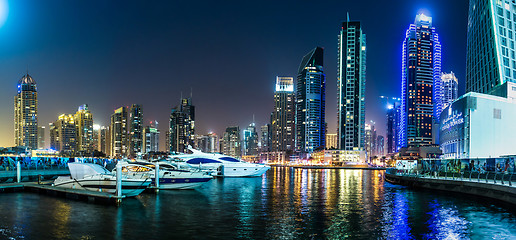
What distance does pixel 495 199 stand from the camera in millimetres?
38312

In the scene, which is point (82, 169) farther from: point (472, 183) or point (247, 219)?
point (472, 183)

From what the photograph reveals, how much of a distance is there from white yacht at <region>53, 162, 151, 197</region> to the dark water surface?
1.11 m

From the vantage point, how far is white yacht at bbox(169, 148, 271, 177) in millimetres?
69812

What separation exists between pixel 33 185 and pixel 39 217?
16714 mm

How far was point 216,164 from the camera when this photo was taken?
73.7 m

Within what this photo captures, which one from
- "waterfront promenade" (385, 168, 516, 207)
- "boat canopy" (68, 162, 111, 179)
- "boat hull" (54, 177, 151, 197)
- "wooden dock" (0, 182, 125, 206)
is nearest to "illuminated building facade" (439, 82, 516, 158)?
"waterfront promenade" (385, 168, 516, 207)

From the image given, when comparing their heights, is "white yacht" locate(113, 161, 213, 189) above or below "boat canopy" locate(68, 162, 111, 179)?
below

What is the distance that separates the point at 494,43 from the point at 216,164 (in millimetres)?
75400

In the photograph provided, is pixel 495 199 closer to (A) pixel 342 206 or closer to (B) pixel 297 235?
(A) pixel 342 206

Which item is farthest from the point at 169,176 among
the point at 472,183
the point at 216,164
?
the point at 472,183

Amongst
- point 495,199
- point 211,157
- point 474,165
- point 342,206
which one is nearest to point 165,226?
point 342,206

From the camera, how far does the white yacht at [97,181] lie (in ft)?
114

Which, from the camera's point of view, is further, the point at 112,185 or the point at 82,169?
the point at 82,169

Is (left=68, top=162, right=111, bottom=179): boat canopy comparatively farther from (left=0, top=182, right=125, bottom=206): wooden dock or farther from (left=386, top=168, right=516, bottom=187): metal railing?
(left=386, top=168, right=516, bottom=187): metal railing
